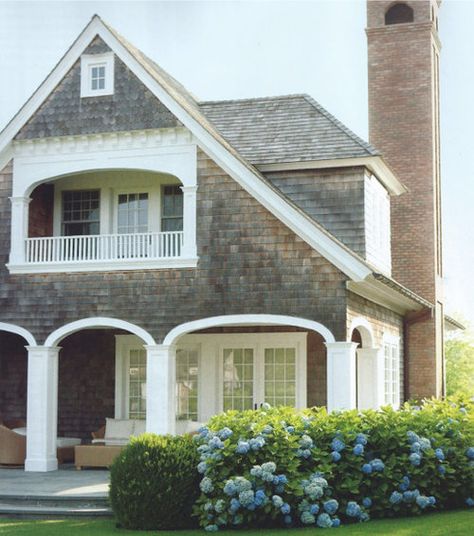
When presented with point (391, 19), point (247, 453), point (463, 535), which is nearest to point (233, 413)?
point (247, 453)

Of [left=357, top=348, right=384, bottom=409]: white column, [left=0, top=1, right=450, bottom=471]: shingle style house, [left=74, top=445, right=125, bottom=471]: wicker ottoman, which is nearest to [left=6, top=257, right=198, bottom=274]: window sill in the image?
[left=0, top=1, right=450, bottom=471]: shingle style house

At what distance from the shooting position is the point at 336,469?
12453 mm

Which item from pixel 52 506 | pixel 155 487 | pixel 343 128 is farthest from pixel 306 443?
pixel 343 128

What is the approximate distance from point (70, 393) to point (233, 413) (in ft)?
29.1

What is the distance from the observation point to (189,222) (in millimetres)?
17891

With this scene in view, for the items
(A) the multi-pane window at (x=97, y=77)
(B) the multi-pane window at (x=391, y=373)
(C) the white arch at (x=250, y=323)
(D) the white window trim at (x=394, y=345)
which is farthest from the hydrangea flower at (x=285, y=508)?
(A) the multi-pane window at (x=97, y=77)

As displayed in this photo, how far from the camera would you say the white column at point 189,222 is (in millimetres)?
17875

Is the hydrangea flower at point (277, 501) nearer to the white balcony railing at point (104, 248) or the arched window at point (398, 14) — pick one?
the white balcony railing at point (104, 248)

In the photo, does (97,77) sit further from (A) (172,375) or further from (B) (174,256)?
(A) (172,375)

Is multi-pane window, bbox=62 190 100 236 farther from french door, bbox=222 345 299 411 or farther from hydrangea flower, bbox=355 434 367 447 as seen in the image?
hydrangea flower, bbox=355 434 367 447

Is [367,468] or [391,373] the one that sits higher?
[391,373]

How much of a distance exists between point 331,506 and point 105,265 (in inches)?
310

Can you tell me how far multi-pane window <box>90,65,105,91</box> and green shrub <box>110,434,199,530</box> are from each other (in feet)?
27.9

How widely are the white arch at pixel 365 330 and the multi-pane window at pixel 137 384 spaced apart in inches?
186
